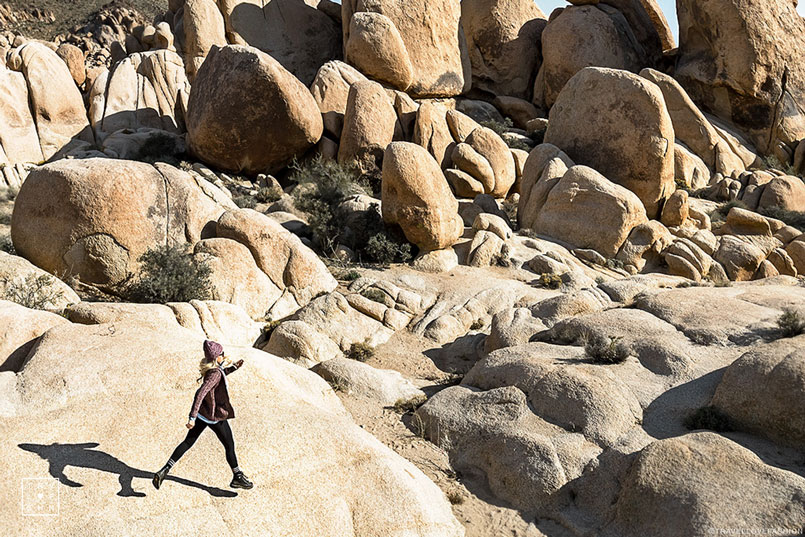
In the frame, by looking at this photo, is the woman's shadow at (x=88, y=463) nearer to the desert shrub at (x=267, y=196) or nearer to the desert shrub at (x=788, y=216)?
the desert shrub at (x=267, y=196)

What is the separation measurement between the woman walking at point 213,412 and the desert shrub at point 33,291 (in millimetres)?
6455

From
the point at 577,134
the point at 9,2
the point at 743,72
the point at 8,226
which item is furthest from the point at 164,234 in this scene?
the point at 9,2

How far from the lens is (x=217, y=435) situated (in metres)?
6.36

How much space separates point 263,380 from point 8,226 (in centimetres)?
1313

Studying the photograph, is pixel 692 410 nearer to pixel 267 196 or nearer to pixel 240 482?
pixel 240 482

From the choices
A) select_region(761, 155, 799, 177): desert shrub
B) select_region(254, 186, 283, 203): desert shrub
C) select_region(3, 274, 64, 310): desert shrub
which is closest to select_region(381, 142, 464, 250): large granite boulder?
select_region(254, 186, 283, 203): desert shrub

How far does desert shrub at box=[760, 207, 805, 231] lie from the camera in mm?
24625

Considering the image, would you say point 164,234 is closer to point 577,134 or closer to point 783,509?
point 783,509

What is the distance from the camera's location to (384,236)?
18.3 meters

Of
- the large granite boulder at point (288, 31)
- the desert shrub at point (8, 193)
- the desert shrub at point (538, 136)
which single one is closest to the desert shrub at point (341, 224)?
the desert shrub at point (8, 193)

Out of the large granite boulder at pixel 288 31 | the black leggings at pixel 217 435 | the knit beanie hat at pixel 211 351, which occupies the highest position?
the large granite boulder at pixel 288 31

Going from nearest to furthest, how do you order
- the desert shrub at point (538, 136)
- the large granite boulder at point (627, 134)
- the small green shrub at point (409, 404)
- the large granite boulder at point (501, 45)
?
the small green shrub at point (409, 404) < the large granite boulder at point (627, 134) < the desert shrub at point (538, 136) < the large granite boulder at point (501, 45)

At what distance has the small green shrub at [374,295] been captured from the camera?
1534 cm

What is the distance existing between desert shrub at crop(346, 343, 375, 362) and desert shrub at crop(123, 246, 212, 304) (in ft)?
11.4
